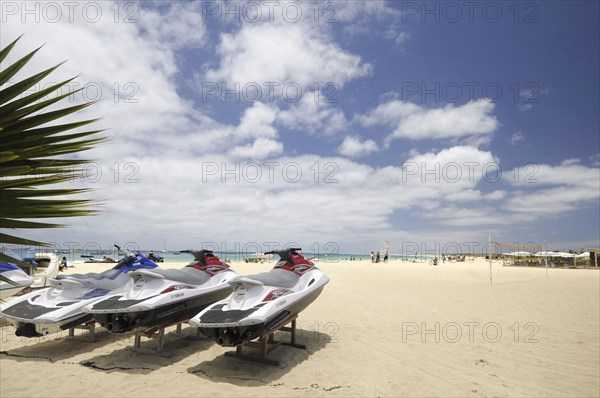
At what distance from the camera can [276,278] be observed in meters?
6.17

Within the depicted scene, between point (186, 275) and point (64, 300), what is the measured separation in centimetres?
220

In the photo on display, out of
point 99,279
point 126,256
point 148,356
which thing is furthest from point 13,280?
point 148,356

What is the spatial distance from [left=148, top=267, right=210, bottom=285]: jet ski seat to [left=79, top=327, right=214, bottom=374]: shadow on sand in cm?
119

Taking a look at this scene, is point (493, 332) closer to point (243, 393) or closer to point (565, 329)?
point (565, 329)

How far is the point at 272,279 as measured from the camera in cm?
607

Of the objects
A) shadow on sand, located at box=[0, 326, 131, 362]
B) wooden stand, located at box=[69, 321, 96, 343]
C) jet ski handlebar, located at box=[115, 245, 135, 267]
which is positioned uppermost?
jet ski handlebar, located at box=[115, 245, 135, 267]

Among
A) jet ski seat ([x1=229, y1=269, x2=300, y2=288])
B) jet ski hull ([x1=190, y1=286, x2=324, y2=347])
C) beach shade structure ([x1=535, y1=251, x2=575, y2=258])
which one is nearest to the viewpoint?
jet ski hull ([x1=190, y1=286, x2=324, y2=347])

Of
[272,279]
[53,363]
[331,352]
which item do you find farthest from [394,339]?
[53,363]

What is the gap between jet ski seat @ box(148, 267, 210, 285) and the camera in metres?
6.47

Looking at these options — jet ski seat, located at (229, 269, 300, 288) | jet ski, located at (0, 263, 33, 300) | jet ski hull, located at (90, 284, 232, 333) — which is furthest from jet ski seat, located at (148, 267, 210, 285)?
jet ski, located at (0, 263, 33, 300)

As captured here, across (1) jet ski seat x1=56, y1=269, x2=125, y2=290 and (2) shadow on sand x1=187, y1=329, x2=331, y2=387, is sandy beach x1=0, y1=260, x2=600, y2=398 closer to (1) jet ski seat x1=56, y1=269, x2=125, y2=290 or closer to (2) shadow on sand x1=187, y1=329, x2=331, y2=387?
(2) shadow on sand x1=187, y1=329, x2=331, y2=387

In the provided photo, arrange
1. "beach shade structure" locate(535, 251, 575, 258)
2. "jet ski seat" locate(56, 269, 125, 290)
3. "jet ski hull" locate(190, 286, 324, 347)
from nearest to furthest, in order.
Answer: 1. "jet ski hull" locate(190, 286, 324, 347)
2. "jet ski seat" locate(56, 269, 125, 290)
3. "beach shade structure" locate(535, 251, 575, 258)

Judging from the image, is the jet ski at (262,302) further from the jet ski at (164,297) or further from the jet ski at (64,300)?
the jet ski at (64,300)

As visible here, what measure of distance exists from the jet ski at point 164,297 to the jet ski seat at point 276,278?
1170mm
